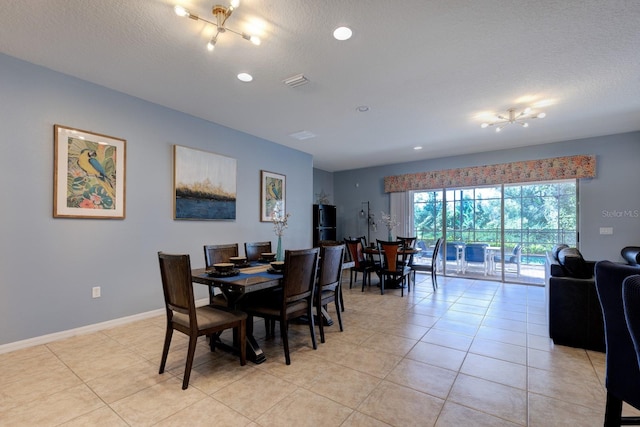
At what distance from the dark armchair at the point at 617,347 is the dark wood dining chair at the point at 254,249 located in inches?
120

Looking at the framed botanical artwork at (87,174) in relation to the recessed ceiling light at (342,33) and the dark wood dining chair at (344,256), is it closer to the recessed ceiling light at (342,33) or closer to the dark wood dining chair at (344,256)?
the dark wood dining chair at (344,256)

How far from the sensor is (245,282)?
2.29 metres

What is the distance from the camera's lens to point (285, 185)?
19.0 feet

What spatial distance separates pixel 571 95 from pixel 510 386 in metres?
3.42

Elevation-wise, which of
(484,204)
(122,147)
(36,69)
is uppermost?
(36,69)

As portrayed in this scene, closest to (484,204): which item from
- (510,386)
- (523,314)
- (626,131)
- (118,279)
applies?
(626,131)

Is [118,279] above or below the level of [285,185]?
below

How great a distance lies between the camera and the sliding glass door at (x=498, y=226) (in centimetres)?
571

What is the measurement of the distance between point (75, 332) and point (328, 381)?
2816 mm

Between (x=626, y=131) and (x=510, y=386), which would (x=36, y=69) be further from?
(x=626, y=131)

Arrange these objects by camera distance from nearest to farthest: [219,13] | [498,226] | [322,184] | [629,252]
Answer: [219,13], [629,252], [498,226], [322,184]

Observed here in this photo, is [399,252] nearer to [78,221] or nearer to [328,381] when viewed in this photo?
[328,381]

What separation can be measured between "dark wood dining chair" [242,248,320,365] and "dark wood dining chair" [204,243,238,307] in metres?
0.51

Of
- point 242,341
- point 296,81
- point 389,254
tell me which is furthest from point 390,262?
point 296,81
